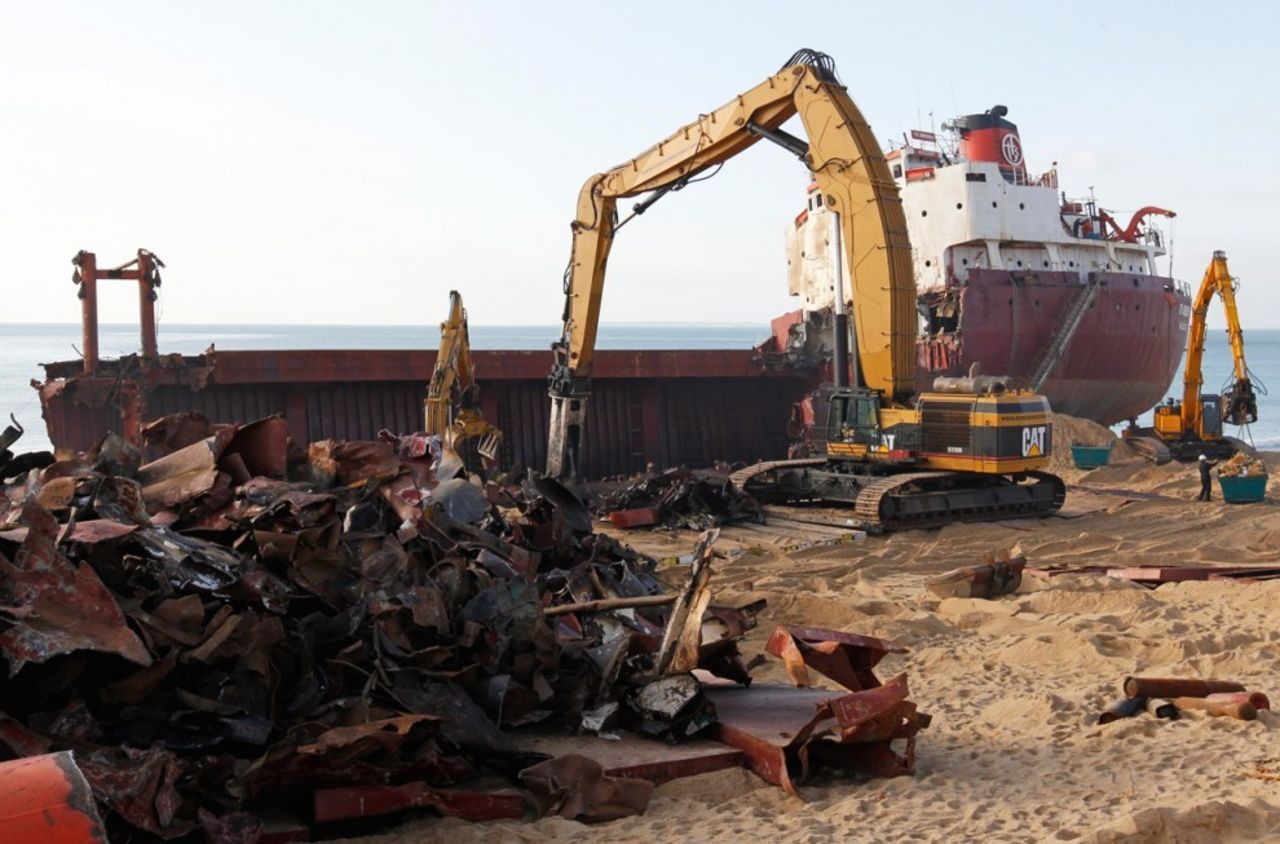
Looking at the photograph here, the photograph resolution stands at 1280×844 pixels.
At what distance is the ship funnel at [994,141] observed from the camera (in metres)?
27.9

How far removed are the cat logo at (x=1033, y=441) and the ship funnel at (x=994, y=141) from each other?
49.1ft

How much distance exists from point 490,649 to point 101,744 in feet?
→ 6.13

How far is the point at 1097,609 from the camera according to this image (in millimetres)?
8836

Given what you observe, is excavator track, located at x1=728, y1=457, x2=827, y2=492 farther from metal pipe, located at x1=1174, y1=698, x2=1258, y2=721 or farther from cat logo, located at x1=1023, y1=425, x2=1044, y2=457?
metal pipe, located at x1=1174, y1=698, x2=1258, y2=721

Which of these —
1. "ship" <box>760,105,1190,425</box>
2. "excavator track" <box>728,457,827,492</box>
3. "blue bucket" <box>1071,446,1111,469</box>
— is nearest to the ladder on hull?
"ship" <box>760,105,1190,425</box>

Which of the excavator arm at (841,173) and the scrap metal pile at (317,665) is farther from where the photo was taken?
the excavator arm at (841,173)

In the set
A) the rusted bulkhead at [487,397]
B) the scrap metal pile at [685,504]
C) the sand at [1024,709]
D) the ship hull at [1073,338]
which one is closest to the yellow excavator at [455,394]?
the scrap metal pile at [685,504]

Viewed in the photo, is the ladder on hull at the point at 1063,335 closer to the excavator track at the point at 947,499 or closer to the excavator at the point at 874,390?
the excavator at the point at 874,390

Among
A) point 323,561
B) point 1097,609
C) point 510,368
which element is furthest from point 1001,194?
point 323,561

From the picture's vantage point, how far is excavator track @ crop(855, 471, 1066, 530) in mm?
13898

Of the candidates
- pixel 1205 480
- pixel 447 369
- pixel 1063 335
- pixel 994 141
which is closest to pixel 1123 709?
pixel 447 369

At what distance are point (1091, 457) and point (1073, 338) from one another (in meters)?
4.28

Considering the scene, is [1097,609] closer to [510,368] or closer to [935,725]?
[935,725]

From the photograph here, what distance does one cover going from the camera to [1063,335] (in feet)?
81.8
